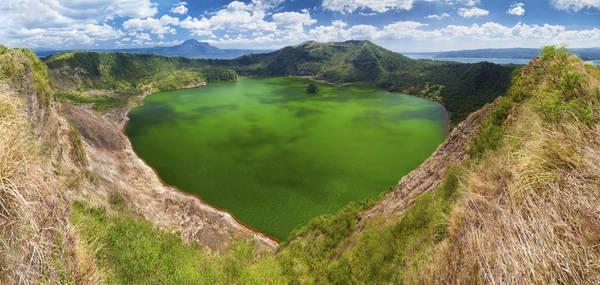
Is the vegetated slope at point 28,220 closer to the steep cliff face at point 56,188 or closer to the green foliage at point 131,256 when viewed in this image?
the steep cliff face at point 56,188

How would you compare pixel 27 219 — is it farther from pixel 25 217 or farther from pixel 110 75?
pixel 110 75

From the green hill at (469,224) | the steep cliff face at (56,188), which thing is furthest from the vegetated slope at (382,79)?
the green hill at (469,224)

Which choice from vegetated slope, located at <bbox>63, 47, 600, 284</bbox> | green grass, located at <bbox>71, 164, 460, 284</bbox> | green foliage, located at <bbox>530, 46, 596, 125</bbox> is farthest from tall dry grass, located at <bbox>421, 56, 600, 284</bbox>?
green grass, located at <bbox>71, 164, 460, 284</bbox>

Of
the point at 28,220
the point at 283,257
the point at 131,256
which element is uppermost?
the point at 28,220

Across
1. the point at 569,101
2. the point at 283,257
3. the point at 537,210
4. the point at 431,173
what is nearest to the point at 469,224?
the point at 537,210

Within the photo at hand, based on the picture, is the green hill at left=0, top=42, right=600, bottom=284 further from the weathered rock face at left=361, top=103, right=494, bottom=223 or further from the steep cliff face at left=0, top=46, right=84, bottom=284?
the weathered rock face at left=361, top=103, right=494, bottom=223

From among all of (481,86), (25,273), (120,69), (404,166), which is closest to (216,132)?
(404,166)
